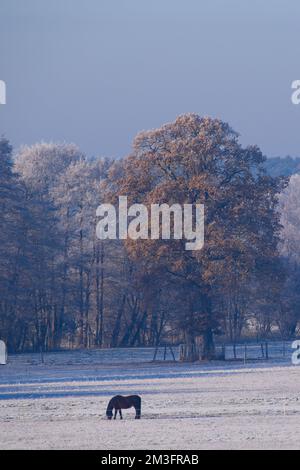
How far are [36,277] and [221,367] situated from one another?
20.3 metres

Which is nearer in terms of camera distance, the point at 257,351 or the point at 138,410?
the point at 138,410

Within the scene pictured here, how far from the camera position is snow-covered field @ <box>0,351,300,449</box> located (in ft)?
75.6

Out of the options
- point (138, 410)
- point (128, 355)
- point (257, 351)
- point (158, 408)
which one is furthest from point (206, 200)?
point (138, 410)

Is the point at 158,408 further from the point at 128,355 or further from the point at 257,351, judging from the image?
the point at 257,351

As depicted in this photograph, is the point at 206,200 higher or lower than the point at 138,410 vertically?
higher

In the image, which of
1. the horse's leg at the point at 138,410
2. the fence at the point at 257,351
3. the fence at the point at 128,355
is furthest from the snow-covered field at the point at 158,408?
the fence at the point at 257,351

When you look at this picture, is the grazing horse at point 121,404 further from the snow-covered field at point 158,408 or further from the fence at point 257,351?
the fence at point 257,351

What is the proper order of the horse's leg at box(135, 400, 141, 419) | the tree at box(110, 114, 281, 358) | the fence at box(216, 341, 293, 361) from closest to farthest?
the horse's leg at box(135, 400, 141, 419) → the tree at box(110, 114, 281, 358) → the fence at box(216, 341, 293, 361)

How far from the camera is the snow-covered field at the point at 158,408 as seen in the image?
23.0 m

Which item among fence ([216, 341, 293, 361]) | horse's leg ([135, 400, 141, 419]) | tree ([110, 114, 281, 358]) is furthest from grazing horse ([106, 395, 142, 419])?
tree ([110, 114, 281, 358])

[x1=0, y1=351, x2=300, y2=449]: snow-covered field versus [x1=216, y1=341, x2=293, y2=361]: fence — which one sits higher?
[x1=216, y1=341, x2=293, y2=361]: fence

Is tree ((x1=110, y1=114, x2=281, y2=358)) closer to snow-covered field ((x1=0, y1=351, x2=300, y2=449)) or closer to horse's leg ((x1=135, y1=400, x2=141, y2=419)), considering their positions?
snow-covered field ((x1=0, y1=351, x2=300, y2=449))

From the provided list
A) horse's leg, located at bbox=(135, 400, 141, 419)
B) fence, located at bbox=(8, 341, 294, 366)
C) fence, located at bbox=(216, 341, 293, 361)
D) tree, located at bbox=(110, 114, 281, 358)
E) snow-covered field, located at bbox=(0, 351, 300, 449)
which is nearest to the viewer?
snow-covered field, located at bbox=(0, 351, 300, 449)

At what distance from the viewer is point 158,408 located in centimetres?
3022
